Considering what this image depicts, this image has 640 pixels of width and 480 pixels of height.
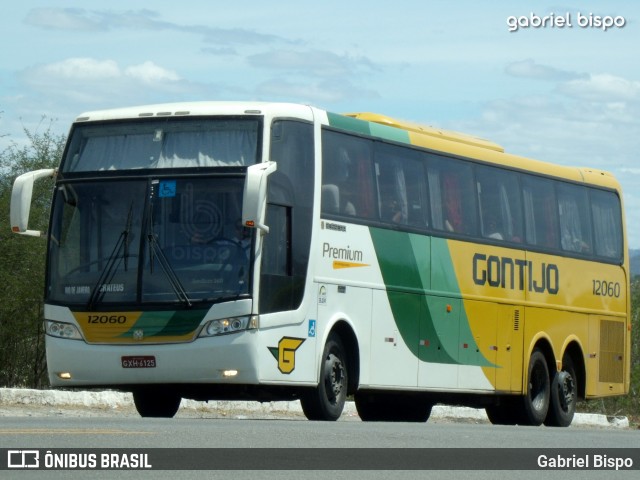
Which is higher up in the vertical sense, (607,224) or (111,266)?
(607,224)

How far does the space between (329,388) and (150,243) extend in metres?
2.72

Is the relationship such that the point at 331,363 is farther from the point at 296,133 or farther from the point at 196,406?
the point at 196,406

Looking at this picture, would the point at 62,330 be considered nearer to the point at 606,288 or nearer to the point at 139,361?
the point at 139,361

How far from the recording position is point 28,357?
111 feet

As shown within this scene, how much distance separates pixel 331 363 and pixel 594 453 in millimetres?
4764

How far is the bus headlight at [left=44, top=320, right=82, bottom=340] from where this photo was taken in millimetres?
16672

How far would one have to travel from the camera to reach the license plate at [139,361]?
640 inches

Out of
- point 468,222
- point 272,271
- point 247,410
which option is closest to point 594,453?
point 272,271

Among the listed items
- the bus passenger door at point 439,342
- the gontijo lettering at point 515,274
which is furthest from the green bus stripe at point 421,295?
the gontijo lettering at point 515,274

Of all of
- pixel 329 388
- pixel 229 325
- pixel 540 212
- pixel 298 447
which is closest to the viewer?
pixel 298 447

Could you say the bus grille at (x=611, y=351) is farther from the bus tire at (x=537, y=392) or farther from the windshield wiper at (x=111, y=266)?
the windshield wiper at (x=111, y=266)

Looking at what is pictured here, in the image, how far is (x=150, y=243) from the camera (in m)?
16.4

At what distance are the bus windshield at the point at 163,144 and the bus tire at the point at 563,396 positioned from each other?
26.6ft

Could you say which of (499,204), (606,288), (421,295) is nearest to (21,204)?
(421,295)
